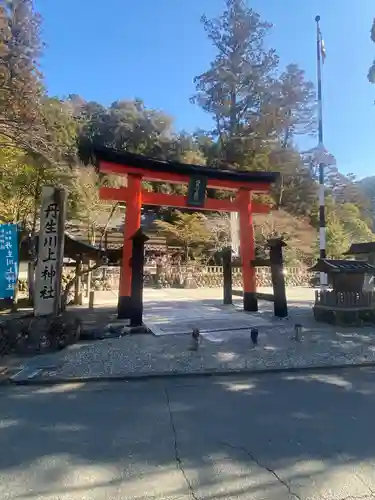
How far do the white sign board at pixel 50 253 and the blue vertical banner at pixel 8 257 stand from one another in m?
2.76

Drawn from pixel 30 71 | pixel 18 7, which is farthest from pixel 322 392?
pixel 18 7

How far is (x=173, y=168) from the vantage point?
33.6 ft

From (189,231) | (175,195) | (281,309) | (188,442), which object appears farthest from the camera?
(189,231)

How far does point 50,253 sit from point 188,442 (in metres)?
4.65

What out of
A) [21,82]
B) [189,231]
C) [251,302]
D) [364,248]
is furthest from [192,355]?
[189,231]

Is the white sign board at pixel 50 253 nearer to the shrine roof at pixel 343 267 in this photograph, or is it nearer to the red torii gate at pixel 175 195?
the red torii gate at pixel 175 195

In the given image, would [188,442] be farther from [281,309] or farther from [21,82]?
[21,82]

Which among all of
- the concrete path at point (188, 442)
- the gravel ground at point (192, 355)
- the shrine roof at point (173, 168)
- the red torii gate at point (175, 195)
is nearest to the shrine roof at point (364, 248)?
the red torii gate at point (175, 195)

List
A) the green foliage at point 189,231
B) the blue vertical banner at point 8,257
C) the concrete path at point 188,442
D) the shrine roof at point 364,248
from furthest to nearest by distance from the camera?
1. the green foliage at point 189,231
2. the shrine roof at point 364,248
3. the blue vertical banner at point 8,257
4. the concrete path at point 188,442

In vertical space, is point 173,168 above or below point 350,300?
above

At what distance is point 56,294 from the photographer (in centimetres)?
655

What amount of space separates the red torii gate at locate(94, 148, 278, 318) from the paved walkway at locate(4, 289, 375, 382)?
6.85 feet

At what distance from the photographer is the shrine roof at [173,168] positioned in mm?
9289

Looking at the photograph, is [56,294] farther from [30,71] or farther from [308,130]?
[308,130]
